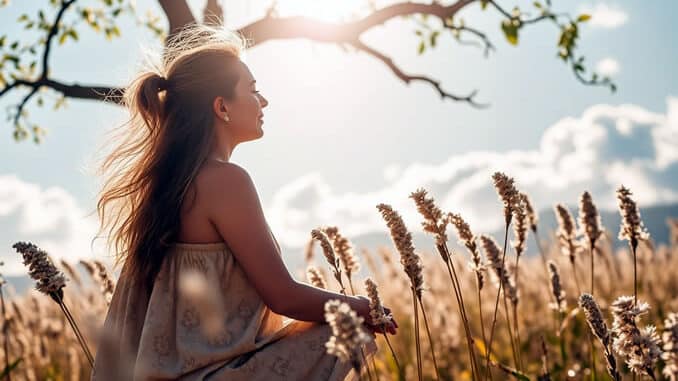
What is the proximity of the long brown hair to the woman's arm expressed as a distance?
177 mm

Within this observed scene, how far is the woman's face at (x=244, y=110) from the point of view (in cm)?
285

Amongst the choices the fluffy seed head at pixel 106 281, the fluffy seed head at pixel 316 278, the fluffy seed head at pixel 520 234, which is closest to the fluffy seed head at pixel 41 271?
the fluffy seed head at pixel 106 281

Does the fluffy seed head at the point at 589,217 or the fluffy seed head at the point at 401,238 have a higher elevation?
the fluffy seed head at the point at 589,217

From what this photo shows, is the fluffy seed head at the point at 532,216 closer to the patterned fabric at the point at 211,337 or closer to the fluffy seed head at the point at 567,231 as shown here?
the fluffy seed head at the point at 567,231

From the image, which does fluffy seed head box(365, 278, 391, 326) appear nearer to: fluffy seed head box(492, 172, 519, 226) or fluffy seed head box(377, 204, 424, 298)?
fluffy seed head box(377, 204, 424, 298)

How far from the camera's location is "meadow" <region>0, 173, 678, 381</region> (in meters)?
1.80

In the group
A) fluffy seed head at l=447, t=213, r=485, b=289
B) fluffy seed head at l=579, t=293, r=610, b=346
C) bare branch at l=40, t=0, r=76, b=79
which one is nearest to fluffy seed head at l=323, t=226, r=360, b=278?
fluffy seed head at l=447, t=213, r=485, b=289

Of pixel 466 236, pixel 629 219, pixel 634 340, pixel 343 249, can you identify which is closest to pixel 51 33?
pixel 343 249

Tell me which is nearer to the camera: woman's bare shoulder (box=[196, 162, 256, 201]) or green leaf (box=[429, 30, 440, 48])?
woman's bare shoulder (box=[196, 162, 256, 201])

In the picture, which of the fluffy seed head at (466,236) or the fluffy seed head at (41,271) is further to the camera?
the fluffy seed head at (41,271)

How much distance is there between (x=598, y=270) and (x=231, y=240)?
505 centimetres

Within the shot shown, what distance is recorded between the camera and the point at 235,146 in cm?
292

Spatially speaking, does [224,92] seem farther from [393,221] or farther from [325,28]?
[325,28]

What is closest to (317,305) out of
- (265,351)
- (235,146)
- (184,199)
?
(265,351)
